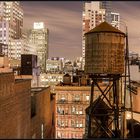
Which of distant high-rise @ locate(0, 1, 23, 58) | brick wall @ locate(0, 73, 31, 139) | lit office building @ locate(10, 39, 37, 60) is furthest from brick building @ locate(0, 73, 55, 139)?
distant high-rise @ locate(0, 1, 23, 58)

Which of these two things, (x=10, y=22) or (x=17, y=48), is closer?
(x=17, y=48)

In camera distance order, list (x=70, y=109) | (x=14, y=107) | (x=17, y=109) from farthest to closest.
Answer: (x=70, y=109) < (x=17, y=109) < (x=14, y=107)

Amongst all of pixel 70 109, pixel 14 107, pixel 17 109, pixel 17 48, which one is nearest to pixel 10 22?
pixel 17 48

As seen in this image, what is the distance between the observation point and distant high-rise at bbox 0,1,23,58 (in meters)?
150

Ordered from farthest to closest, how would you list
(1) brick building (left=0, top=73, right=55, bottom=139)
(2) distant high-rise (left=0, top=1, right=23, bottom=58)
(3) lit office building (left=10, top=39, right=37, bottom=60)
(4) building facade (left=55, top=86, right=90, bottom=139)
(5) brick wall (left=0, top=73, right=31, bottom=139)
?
(3) lit office building (left=10, top=39, right=37, bottom=60) < (2) distant high-rise (left=0, top=1, right=23, bottom=58) < (4) building facade (left=55, top=86, right=90, bottom=139) < (1) brick building (left=0, top=73, right=55, bottom=139) < (5) brick wall (left=0, top=73, right=31, bottom=139)

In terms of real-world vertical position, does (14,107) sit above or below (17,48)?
below

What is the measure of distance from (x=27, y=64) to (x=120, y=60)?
66410mm

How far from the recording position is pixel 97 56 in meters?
21.1

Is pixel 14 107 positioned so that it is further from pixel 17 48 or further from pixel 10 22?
pixel 10 22

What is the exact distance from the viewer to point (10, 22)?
167000 millimetres

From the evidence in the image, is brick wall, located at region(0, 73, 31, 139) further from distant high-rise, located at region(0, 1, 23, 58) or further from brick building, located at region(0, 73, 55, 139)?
distant high-rise, located at region(0, 1, 23, 58)

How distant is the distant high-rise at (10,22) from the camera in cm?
15025

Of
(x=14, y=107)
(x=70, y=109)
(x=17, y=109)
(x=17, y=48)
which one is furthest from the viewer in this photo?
(x=17, y=48)

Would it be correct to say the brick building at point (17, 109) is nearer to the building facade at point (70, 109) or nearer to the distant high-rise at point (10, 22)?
the building facade at point (70, 109)
